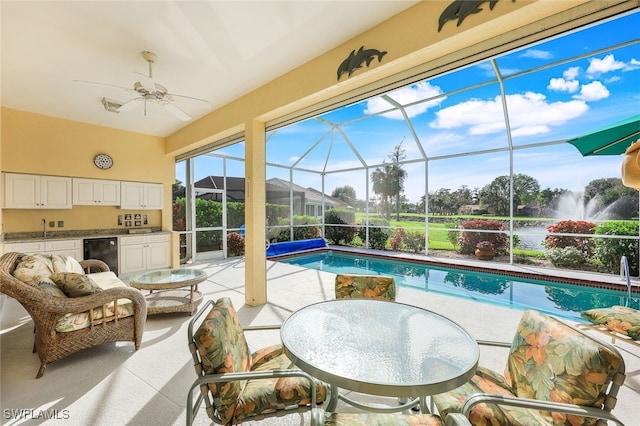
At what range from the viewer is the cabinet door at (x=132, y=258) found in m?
5.38

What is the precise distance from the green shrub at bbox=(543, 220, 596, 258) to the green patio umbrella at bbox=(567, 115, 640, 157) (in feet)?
16.4

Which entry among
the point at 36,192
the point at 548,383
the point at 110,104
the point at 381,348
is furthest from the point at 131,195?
the point at 548,383

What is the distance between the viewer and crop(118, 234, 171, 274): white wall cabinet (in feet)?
17.8

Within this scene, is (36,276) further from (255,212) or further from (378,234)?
(378,234)

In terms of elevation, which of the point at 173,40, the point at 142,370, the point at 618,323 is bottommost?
the point at 142,370

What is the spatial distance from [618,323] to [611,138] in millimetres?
1619

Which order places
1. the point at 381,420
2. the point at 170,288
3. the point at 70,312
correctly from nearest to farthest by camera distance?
the point at 381,420, the point at 70,312, the point at 170,288

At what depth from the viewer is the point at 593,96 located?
5.60 metres

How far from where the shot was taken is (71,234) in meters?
5.11

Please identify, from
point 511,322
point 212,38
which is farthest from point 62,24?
point 511,322

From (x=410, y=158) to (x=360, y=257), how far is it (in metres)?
3.46

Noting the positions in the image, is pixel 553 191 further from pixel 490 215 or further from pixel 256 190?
pixel 256 190

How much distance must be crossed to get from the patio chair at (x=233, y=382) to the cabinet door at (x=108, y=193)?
5.46m

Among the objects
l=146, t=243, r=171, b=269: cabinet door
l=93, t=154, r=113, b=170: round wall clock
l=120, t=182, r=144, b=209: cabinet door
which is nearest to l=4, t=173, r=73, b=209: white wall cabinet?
l=93, t=154, r=113, b=170: round wall clock
